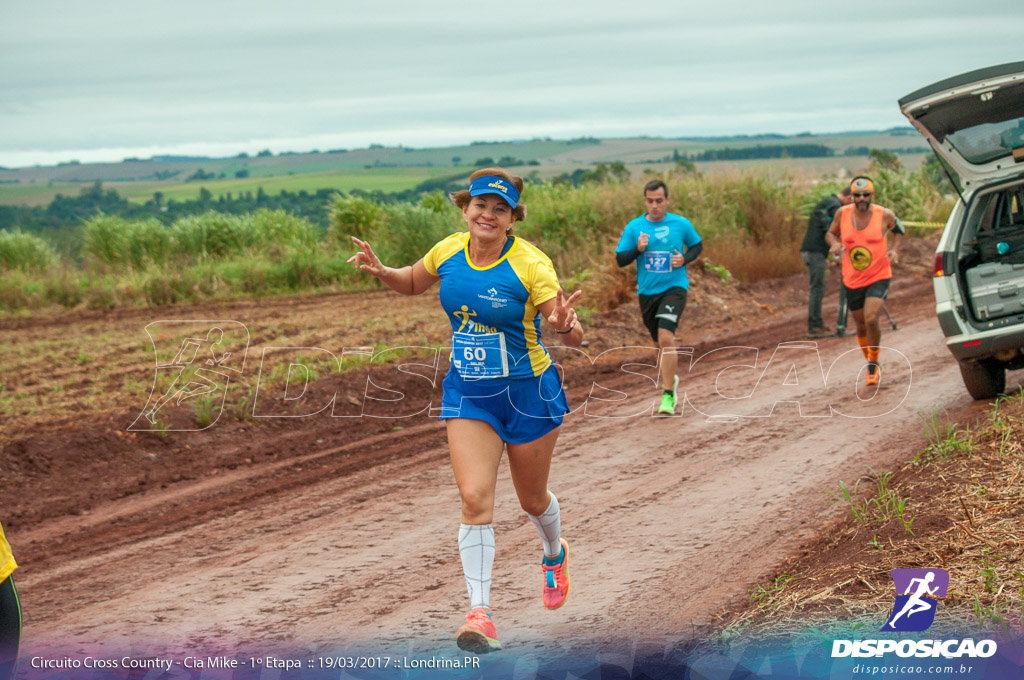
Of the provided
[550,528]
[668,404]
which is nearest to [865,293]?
[668,404]

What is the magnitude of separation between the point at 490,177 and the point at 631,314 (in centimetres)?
1022

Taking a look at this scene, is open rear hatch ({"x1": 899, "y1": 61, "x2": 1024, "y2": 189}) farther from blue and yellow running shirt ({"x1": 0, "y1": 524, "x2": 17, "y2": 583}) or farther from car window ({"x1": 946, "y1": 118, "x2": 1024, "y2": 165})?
blue and yellow running shirt ({"x1": 0, "y1": 524, "x2": 17, "y2": 583})

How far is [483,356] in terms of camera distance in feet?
15.7

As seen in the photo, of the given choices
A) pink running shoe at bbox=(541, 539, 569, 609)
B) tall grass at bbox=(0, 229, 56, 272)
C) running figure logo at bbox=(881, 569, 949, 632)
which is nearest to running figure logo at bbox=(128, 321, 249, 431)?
pink running shoe at bbox=(541, 539, 569, 609)

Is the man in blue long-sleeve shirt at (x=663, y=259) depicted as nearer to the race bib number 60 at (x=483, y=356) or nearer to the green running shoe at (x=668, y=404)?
the green running shoe at (x=668, y=404)

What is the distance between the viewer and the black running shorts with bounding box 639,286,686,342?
955 centimetres

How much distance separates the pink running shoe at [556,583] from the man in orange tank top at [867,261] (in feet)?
19.3

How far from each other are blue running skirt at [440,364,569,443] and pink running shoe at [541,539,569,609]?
87 cm

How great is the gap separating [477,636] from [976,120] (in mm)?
6657

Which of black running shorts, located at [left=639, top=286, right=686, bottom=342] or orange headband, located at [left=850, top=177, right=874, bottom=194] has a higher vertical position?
orange headband, located at [left=850, top=177, right=874, bottom=194]

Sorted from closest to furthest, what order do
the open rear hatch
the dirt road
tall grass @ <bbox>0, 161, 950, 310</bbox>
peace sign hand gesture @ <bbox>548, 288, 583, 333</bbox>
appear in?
1. peace sign hand gesture @ <bbox>548, 288, 583, 333</bbox>
2. the dirt road
3. the open rear hatch
4. tall grass @ <bbox>0, 161, 950, 310</bbox>

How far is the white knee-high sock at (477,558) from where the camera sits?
4578 millimetres

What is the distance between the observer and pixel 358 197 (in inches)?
1010

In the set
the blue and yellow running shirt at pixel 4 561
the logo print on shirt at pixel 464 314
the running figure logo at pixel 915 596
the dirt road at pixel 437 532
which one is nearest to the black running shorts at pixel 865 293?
the dirt road at pixel 437 532
